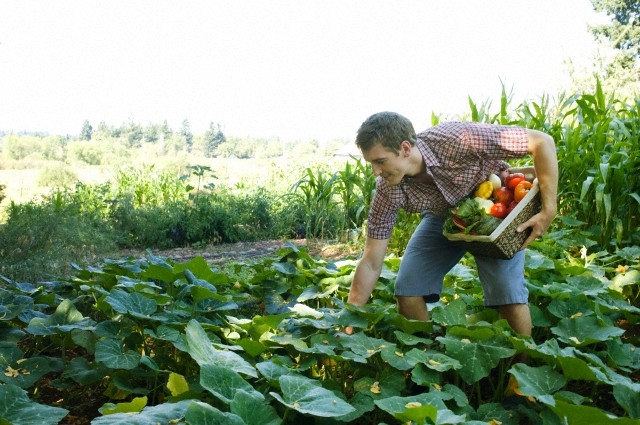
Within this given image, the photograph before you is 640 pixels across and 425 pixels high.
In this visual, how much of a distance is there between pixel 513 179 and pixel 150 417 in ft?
5.35

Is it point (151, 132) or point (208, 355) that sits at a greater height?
point (151, 132)

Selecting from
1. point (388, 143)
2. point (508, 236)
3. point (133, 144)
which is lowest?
point (133, 144)

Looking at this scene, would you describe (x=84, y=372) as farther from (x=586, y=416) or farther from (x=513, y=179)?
(x=513, y=179)

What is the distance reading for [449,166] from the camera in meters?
2.29

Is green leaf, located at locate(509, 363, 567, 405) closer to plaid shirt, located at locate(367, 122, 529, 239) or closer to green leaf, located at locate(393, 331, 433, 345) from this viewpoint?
green leaf, located at locate(393, 331, 433, 345)

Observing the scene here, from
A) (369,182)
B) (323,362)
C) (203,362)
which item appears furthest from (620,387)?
(369,182)

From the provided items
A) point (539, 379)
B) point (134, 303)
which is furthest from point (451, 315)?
point (134, 303)

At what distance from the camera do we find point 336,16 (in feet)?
115

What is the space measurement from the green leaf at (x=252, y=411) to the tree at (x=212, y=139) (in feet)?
53.6

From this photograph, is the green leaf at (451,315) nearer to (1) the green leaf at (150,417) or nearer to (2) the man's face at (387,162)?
(2) the man's face at (387,162)

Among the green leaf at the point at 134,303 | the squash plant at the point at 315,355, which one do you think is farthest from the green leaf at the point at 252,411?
the green leaf at the point at 134,303

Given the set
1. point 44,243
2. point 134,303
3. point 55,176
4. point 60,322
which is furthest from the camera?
point 55,176

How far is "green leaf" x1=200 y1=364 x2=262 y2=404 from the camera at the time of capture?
1463 mm

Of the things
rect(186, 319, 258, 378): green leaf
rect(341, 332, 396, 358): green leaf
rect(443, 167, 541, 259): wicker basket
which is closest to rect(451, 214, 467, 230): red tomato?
rect(443, 167, 541, 259): wicker basket
